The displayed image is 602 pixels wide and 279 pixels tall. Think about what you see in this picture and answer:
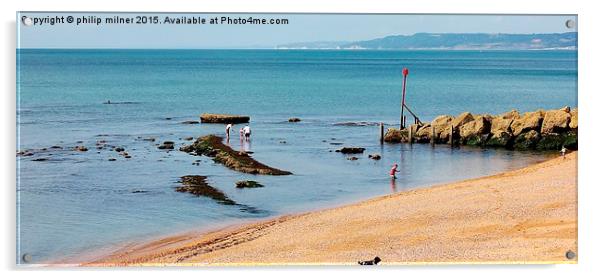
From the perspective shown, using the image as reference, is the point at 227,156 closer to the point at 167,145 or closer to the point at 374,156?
the point at 167,145

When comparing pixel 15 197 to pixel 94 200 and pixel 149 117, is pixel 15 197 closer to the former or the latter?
pixel 94 200

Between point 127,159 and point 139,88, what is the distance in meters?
0.81

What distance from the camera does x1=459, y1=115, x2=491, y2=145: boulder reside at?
1432cm

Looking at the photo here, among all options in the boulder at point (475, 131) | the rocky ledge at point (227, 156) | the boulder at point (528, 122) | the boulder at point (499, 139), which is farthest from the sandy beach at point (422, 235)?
the boulder at point (499, 139)

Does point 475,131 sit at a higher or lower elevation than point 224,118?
lower

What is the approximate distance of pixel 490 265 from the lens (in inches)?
361

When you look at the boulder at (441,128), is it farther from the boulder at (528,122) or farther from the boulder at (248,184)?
the boulder at (248,184)

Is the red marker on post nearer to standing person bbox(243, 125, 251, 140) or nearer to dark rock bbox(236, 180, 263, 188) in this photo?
standing person bbox(243, 125, 251, 140)

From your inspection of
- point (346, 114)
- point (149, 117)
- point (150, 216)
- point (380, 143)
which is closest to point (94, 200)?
point (150, 216)

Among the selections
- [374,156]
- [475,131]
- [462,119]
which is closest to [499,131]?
[475,131]

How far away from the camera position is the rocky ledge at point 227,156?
11.7 meters

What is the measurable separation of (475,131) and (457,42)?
479 cm

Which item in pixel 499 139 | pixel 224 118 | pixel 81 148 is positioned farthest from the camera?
pixel 499 139

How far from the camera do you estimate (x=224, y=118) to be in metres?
10.7
